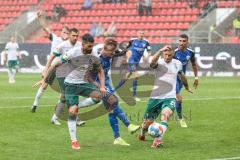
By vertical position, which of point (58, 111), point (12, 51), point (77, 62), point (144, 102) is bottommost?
point (12, 51)

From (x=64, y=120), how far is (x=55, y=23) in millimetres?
33545

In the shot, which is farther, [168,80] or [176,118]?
[176,118]

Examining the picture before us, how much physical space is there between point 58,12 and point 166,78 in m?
37.2

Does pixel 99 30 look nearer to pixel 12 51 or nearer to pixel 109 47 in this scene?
pixel 12 51

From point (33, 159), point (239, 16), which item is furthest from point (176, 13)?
point (33, 159)

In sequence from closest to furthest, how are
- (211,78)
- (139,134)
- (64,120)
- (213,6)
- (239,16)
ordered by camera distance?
(139,134), (64,120), (211,78), (239,16), (213,6)

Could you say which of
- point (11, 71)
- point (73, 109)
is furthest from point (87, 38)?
point (11, 71)

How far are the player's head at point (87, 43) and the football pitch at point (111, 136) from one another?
6.15 feet

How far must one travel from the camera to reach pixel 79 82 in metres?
13.2

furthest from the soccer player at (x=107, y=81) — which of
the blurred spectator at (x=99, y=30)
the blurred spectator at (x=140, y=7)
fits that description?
the blurred spectator at (x=140, y=7)

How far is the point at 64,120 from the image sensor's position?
17.0 metres

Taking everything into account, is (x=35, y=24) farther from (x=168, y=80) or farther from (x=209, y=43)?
(x=168, y=80)

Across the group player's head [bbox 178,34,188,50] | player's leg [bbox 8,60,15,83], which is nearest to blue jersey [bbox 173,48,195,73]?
player's head [bbox 178,34,188,50]

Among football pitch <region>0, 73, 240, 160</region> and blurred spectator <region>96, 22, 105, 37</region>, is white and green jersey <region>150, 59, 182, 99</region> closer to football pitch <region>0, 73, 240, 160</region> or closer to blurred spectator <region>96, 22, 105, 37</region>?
football pitch <region>0, 73, 240, 160</region>
